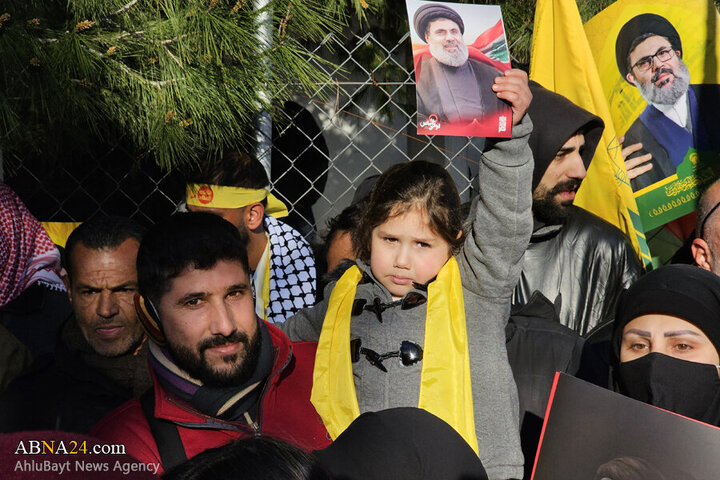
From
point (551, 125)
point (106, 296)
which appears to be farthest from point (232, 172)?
point (551, 125)

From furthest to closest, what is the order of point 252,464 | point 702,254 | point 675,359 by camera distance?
point 702,254
point 675,359
point 252,464

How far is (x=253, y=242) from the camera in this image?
11.4 ft

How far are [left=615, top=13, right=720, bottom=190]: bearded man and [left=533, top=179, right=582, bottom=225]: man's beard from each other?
1.56ft

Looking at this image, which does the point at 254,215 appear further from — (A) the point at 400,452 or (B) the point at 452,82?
(A) the point at 400,452

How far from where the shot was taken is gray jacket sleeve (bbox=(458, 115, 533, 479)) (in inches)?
87.0

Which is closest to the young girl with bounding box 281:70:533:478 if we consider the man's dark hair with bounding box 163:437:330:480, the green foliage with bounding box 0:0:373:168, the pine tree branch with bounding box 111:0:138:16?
the green foliage with bounding box 0:0:373:168

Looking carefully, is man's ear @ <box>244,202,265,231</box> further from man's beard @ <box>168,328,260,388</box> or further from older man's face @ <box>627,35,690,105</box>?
older man's face @ <box>627,35,690,105</box>

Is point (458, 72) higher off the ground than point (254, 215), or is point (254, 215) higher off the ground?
point (458, 72)

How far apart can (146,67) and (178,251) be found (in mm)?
744

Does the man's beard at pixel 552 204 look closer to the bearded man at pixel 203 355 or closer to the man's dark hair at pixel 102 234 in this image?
the bearded man at pixel 203 355

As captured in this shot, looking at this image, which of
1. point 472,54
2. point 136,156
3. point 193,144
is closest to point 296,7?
point 193,144

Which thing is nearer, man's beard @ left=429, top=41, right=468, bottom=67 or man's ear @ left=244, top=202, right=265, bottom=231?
man's beard @ left=429, top=41, right=468, bottom=67

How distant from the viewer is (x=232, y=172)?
3275 mm

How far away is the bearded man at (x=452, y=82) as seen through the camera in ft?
7.05
